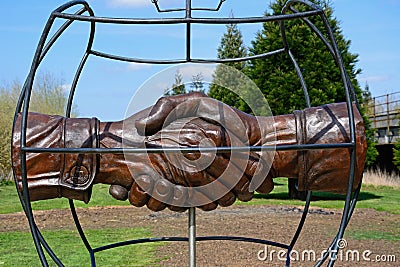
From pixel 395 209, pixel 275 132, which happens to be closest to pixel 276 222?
pixel 395 209

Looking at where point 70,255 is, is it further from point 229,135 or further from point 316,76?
point 316,76

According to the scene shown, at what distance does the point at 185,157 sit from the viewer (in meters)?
1.57

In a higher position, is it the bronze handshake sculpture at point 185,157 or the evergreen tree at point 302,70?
the evergreen tree at point 302,70

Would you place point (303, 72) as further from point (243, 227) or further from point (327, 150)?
point (327, 150)

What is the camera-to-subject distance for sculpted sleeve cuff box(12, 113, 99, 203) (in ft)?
5.26

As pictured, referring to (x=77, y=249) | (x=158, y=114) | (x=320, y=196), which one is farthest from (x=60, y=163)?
(x=320, y=196)

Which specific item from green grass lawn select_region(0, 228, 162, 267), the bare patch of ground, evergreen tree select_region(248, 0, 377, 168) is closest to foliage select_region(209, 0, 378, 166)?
evergreen tree select_region(248, 0, 377, 168)

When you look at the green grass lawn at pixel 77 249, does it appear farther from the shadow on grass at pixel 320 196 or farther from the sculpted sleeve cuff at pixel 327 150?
the shadow on grass at pixel 320 196

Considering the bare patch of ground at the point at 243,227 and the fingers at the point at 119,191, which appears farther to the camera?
the bare patch of ground at the point at 243,227

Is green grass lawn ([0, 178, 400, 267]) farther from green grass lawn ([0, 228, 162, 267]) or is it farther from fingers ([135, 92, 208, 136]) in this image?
fingers ([135, 92, 208, 136])

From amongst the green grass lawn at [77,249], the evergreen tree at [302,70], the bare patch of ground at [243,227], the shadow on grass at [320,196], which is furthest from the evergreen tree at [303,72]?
the green grass lawn at [77,249]

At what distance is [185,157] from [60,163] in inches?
15.1

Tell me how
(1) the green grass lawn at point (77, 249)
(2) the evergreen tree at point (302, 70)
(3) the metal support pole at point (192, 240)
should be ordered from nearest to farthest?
(3) the metal support pole at point (192, 240)
(1) the green grass lawn at point (77, 249)
(2) the evergreen tree at point (302, 70)

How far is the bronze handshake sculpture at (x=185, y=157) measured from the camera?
1.58 m
